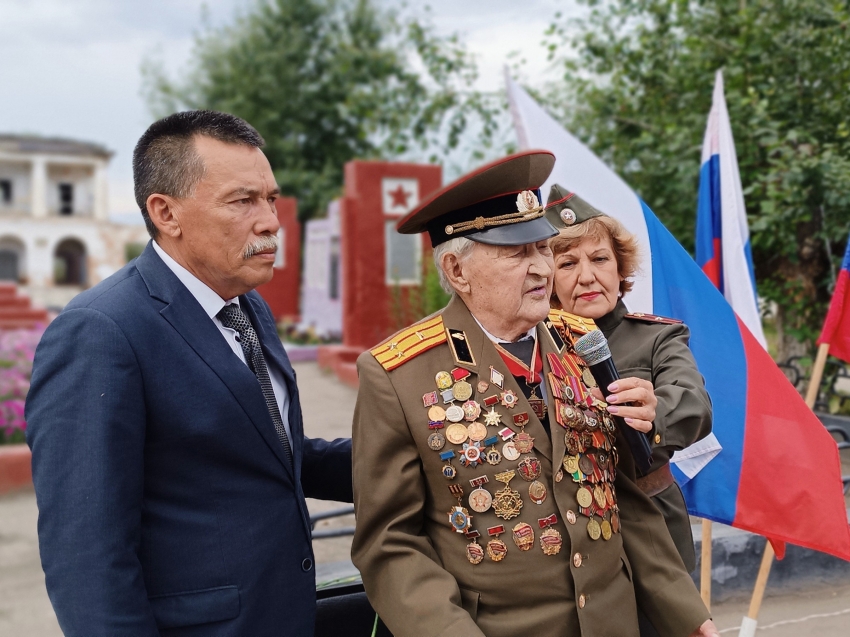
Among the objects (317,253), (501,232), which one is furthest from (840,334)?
(317,253)

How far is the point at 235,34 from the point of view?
2484 centimetres

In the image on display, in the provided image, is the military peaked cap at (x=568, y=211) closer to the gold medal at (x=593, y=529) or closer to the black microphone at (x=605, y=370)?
the black microphone at (x=605, y=370)

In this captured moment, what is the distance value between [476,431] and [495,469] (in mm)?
100

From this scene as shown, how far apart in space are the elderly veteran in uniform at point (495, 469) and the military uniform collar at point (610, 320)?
1.35 feet

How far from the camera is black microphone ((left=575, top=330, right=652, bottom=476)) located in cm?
188

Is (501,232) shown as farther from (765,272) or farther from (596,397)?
(765,272)

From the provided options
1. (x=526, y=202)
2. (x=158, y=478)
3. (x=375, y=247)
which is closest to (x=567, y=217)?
(x=526, y=202)

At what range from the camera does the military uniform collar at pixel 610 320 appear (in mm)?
2391

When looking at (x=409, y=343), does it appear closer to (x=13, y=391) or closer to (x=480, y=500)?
(x=480, y=500)

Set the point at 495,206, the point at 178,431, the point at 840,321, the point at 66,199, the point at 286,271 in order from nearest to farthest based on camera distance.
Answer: the point at 178,431
the point at 495,206
the point at 840,321
the point at 286,271
the point at 66,199

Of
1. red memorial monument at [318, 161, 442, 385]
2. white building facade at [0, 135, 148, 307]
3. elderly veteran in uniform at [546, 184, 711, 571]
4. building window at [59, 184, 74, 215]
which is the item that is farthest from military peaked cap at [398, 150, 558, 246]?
building window at [59, 184, 74, 215]

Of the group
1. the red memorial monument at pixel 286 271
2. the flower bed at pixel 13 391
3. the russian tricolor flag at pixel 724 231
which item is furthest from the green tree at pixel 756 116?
the red memorial monument at pixel 286 271

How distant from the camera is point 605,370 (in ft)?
6.20

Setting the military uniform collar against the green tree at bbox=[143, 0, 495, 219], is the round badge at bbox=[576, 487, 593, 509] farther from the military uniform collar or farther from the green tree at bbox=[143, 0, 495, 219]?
the green tree at bbox=[143, 0, 495, 219]
